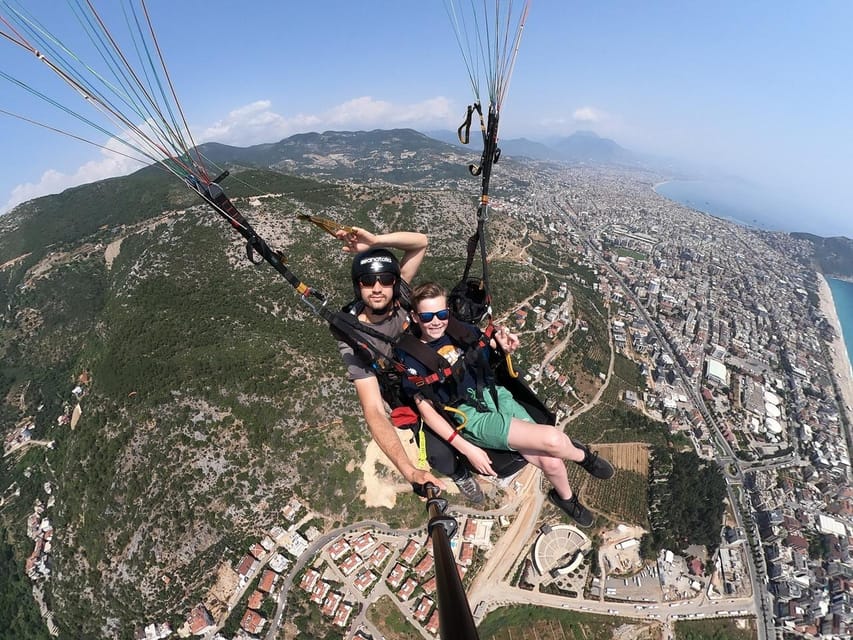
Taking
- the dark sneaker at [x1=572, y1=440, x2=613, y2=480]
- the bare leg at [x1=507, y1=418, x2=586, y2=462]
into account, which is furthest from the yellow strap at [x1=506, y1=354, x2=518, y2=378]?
the dark sneaker at [x1=572, y1=440, x2=613, y2=480]

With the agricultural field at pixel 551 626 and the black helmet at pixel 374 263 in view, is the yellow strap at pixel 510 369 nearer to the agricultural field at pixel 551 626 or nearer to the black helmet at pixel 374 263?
the black helmet at pixel 374 263

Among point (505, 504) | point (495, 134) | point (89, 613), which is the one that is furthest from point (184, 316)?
point (495, 134)

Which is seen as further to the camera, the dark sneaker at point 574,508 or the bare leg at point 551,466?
the dark sneaker at point 574,508

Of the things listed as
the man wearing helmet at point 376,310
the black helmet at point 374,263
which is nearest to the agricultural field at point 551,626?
the man wearing helmet at point 376,310

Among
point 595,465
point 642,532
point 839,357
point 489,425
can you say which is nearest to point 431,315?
point 489,425

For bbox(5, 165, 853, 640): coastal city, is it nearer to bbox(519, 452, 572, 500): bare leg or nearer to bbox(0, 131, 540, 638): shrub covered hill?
bbox(0, 131, 540, 638): shrub covered hill

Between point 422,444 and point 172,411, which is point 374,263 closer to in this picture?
point 422,444
